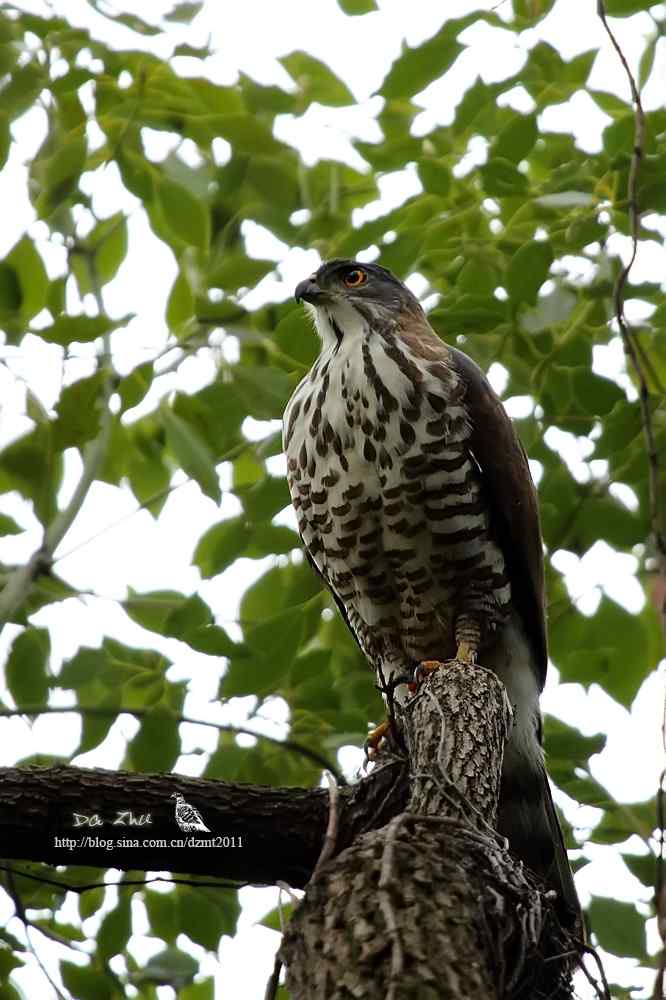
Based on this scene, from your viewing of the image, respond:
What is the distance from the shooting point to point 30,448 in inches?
181

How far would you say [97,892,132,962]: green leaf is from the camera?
13.6 ft

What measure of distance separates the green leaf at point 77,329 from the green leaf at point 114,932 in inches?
74.4

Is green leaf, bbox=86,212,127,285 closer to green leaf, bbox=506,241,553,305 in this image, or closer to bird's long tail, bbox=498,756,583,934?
green leaf, bbox=506,241,553,305

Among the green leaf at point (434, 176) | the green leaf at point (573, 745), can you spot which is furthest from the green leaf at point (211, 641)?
the green leaf at point (434, 176)

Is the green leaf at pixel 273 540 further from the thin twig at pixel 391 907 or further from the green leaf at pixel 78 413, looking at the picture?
the thin twig at pixel 391 907

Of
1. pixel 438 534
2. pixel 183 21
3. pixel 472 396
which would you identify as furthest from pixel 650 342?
pixel 183 21

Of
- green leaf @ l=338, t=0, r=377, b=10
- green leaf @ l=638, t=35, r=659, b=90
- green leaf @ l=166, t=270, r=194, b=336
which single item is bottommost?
green leaf @ l=166, t=270, r=194, b=336

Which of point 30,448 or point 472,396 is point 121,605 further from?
point 472,396

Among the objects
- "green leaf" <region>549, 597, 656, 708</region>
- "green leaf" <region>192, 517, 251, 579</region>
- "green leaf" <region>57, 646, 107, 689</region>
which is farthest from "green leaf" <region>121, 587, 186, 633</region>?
"green leaf" <region>549, 597, 656, 708</region>

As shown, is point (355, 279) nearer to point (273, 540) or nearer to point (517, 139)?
point (517, 139)

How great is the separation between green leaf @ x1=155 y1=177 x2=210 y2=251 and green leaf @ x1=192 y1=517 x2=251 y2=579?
3.52 ft

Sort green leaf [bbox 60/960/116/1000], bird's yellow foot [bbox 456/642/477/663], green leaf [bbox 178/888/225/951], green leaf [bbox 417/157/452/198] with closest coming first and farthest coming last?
1. green leaf [bbox 60/960/116/1000]
2. green leaf [bbox 178/888/225/951]
3. bird's yellow foot [bbox 456/642/477/663]
4. green leaf [bbox 417/157/452/198]

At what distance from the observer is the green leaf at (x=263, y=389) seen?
180 inches

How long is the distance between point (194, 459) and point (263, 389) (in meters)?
0.43
